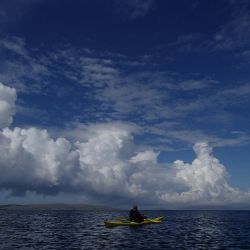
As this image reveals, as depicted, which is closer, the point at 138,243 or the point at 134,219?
the point at 138,243

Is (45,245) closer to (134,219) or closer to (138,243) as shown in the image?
(138,243)

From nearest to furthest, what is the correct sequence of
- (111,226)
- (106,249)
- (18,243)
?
(106,249) < (18,243) < (111,226)

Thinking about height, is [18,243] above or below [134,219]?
below

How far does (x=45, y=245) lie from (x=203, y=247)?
1967 centimetres

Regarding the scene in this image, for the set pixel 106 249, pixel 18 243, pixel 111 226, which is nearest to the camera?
pixel 106 249

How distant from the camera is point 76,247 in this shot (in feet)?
156

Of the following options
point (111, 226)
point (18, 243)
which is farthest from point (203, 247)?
point (111, 226)

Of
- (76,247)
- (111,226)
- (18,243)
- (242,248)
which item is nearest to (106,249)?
(76,247)

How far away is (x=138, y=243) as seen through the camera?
52.3m

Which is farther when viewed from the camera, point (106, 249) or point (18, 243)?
point (18, 243)

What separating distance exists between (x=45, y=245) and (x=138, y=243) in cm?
1222

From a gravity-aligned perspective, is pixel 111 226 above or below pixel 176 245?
above

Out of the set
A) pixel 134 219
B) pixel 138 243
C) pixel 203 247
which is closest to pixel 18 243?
pixel 138 243

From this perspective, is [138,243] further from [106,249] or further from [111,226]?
[111,226]
